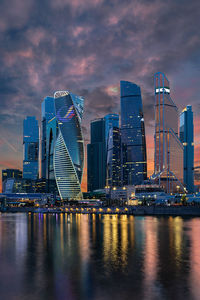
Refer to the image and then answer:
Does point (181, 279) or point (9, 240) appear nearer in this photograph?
point (181, 279)

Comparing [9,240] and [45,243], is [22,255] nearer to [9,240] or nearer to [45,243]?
[45,243]

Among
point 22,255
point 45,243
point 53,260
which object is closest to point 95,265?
point 53,260

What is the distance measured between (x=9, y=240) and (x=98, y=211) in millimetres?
124787

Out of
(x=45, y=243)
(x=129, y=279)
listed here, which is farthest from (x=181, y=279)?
(x=45, y=243)

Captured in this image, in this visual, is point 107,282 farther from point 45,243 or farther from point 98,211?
point 98,211

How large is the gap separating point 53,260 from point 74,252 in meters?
6.63

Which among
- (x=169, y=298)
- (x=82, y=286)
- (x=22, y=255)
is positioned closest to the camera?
(x=169, y=298)

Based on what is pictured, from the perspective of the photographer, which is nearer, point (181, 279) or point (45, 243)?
point (181, 279)

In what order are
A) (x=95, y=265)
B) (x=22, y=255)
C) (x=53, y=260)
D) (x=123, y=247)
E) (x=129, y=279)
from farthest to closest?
(x=123, y=247) → (x=22, y=255) → (x=53, y=260) → (x=95, y=265) → (x=129, y=279)

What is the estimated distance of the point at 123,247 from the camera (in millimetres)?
53281

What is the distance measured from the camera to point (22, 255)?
47.3m

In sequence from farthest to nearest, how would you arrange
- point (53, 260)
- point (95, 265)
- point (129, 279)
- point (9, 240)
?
point (9, 240) → point (53, 260) → point (95, 265) → point (129, 279)

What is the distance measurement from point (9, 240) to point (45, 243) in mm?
10026

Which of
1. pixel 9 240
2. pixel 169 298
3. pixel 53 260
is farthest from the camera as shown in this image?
pixel 9 240
